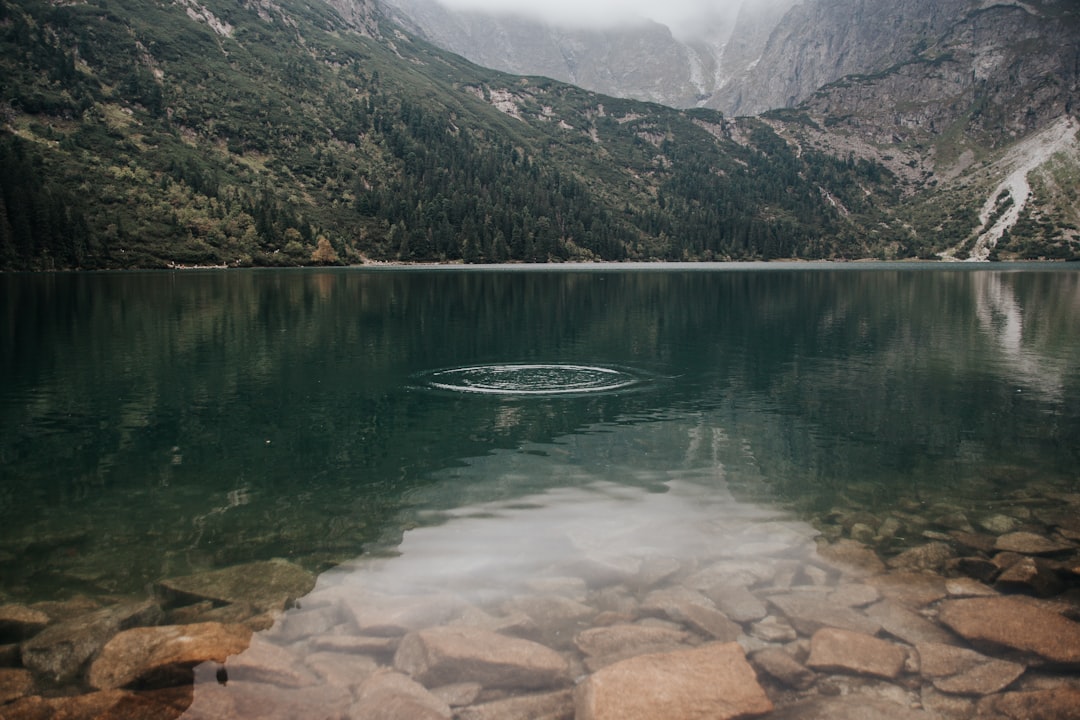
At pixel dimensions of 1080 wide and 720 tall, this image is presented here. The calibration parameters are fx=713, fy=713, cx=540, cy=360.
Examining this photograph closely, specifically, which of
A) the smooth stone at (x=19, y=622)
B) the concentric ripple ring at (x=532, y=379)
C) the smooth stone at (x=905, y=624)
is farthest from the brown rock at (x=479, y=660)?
the concentric ripple ring at (x=532, y=379)

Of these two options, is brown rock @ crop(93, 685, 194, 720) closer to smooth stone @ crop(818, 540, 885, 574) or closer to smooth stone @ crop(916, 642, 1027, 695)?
smooth stone @ crop(916, 642, 1027, 695)

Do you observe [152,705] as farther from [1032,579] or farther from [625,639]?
[1032,579]

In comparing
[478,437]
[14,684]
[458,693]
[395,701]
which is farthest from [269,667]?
[478,437]

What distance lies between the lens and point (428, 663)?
36.6ft

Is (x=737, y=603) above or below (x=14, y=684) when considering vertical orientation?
above

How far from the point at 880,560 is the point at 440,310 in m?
63.0

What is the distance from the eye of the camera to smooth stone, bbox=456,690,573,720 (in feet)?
32.4

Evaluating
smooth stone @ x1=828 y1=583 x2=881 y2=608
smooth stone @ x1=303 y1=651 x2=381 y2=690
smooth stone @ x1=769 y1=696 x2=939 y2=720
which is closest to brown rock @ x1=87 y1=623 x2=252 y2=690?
smooth stone @ x1=303 y1=651 x2=381 y2=690

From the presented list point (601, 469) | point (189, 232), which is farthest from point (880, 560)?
point (189, 232)

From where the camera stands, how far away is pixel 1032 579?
47.0 feet

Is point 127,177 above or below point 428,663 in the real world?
above

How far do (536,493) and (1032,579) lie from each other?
1156 cm

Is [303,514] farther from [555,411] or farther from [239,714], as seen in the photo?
[555,411]

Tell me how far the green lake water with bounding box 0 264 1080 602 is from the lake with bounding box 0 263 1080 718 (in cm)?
15
